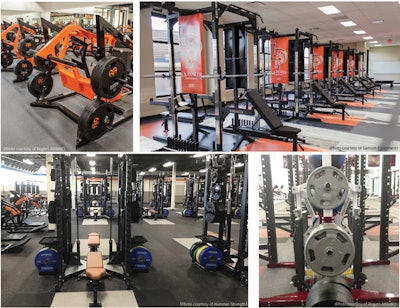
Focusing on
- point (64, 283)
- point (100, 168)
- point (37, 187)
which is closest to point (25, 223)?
point (100, 168)

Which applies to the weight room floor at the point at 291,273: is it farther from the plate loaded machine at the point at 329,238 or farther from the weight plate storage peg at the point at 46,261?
the weight plate storage peg at the point at 46,261

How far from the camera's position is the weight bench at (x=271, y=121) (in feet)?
11.3

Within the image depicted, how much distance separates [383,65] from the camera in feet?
22.0

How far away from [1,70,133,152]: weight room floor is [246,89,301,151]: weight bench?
170cm

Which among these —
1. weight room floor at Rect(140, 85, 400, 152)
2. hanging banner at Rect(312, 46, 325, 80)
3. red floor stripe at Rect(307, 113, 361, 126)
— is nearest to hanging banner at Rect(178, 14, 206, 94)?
weight room floor at Rect(140, 85, 400, 152)

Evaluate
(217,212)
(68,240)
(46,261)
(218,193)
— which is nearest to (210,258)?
(217,212)

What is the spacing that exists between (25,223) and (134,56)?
4567 millimetres

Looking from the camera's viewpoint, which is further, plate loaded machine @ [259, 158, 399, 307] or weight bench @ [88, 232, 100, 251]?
weight bench @ [88, 232, 100, 251]

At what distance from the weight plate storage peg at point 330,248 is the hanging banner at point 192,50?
5.06 ft

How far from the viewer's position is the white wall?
5.75m

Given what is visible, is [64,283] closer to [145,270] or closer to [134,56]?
[145,270]

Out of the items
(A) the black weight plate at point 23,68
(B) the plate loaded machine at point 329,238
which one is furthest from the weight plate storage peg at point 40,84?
(B) the plate loaded machine at point 329,238

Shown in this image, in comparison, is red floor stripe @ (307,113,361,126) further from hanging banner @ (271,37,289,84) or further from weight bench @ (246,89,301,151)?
weight bench @ (246,89,301,151)

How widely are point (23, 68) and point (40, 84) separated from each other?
0.95 metres
